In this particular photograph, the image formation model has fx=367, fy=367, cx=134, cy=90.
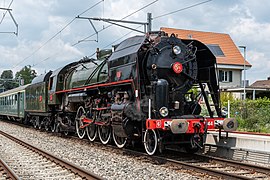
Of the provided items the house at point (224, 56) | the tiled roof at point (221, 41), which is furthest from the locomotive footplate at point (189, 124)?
the tiled roof at point (221, 41)

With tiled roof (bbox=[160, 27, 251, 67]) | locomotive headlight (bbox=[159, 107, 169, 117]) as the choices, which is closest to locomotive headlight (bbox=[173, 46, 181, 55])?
locomotive headlight (bbox=[159, 107, 169, 117])

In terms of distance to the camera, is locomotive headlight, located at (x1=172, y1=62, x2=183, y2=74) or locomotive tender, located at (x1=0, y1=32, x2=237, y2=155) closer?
locomotive tender, located at (x1=0, y1=32, x2=237, y2=155)

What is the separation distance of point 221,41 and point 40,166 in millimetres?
34357

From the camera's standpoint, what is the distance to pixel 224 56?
38.0m

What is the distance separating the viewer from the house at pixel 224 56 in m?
37.4

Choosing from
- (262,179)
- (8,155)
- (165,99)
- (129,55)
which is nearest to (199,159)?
(165,99)

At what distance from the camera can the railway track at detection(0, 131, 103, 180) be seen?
25.4 ft

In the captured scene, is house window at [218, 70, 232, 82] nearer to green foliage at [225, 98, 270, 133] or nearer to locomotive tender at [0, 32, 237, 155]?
green foliage at [225, 98, 270, 133]

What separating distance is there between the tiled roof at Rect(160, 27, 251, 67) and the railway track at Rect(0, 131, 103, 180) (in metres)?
28.3

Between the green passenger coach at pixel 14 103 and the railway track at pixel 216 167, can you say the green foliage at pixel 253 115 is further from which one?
the green passenger coach at pixel 14 103

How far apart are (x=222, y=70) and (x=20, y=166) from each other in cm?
3110

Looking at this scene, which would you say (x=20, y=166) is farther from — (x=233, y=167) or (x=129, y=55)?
(x=233, y=167)

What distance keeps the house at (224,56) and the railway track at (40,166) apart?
27.4 meters

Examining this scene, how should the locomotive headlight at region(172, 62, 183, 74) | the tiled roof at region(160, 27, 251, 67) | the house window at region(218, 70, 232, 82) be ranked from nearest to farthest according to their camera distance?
the locomotive headlight at region(172, 62, 183, 74)
the house window at region(218, 70, 232, 82)
the tiled roof at region(160, 27, 251, 67)
